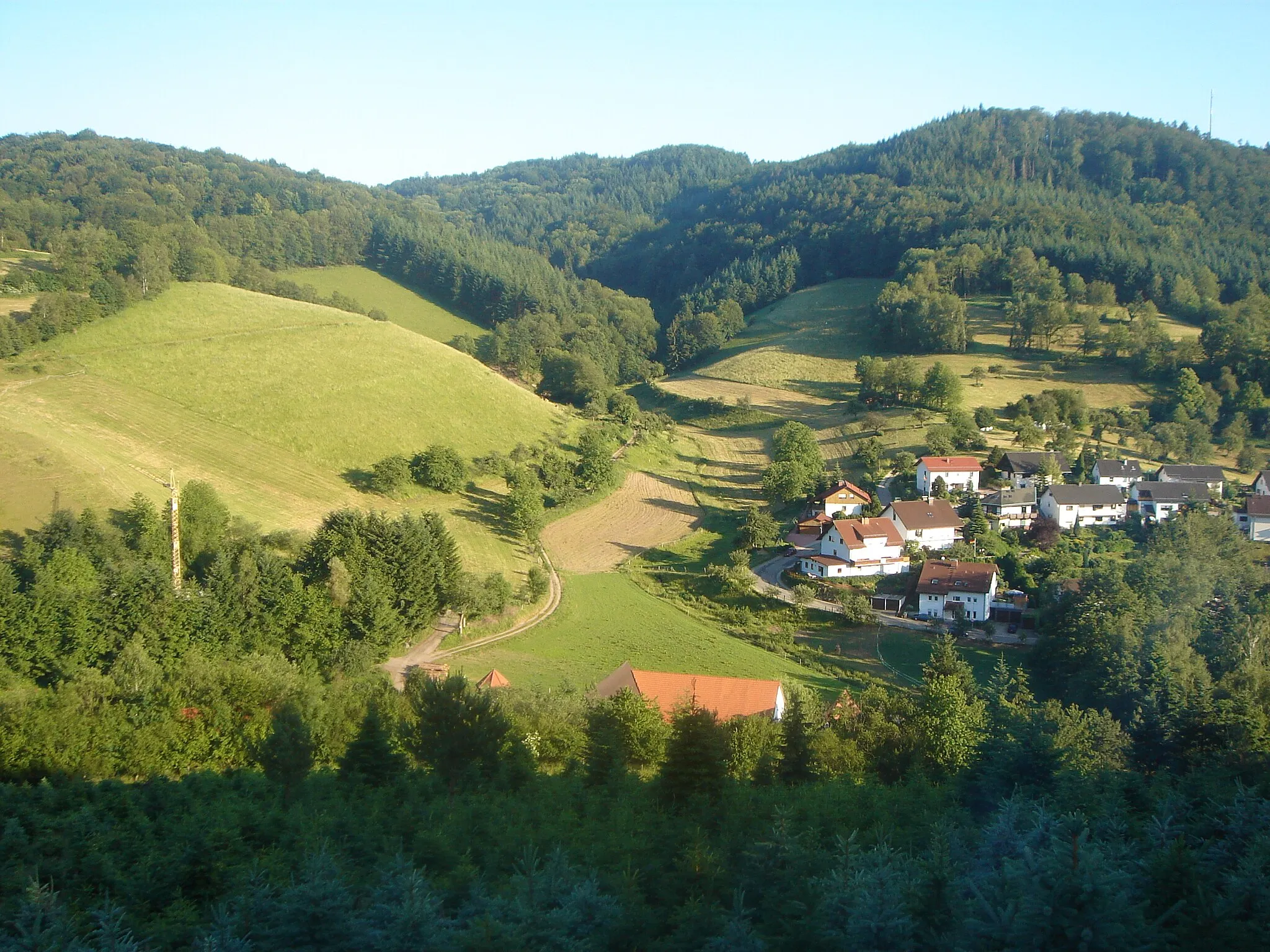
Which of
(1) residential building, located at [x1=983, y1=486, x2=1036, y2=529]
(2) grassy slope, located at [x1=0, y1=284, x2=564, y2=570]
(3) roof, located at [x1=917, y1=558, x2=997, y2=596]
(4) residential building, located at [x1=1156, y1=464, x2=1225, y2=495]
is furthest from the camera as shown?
(4) residential building, located at [x1=1156, y1=464, x2=1225, y2=495]

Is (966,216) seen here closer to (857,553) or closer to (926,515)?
(926,515)

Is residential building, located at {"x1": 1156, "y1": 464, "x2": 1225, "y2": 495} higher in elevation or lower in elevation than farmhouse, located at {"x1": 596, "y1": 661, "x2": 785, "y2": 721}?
higher

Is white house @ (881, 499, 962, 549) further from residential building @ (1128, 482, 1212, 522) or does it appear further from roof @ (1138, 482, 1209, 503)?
roof @ (1138, 482, 1209, 503)

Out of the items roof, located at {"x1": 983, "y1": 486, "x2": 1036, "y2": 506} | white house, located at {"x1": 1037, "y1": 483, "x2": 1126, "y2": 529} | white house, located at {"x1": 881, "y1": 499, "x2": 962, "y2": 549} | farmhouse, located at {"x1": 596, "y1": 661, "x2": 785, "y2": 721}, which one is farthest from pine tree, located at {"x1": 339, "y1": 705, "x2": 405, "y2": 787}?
white house, located at {"x1": 1037, "y1": 483, "x2": 1126, "y2": 529}

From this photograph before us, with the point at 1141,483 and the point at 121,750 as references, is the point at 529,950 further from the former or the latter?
the point at 1141,483

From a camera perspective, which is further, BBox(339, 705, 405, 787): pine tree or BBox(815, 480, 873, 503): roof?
BBox(815, 480, 873, 503): roof

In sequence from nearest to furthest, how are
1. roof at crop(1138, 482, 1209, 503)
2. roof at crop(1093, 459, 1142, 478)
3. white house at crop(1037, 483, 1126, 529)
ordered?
white house at crop(1037, 483, 1126, 529) < roof at crop(1138, 482, 1209, 503) < roof at crop(1093, 459, 1142, 478)

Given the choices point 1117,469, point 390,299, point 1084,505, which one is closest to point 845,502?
point 1084,505
